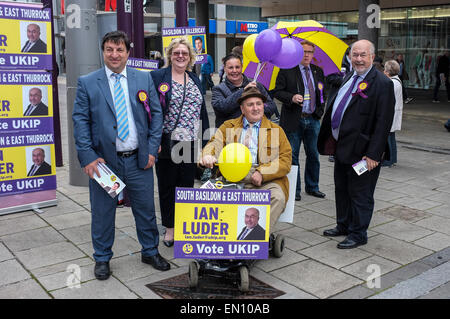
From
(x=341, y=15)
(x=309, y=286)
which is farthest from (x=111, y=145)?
(x=341, y=15)

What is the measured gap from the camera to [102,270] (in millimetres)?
3891

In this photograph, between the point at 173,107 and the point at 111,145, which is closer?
the point at 111,145

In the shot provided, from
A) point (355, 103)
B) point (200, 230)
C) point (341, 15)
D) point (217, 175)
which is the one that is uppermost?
point (341, 15)

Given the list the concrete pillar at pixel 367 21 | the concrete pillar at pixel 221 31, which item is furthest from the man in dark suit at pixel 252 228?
the concrete pillar at pixel 221 31

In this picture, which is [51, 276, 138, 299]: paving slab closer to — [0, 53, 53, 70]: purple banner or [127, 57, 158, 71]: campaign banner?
[127, 57, 158, 71]: campaign banner

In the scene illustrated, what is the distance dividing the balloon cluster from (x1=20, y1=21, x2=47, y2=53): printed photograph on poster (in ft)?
8.28

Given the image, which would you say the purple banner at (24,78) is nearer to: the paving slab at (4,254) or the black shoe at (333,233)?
the paving slab at (4,254)

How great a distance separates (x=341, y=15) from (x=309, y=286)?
68.8 ft

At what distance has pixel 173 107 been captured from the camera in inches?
173

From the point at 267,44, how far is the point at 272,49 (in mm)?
69

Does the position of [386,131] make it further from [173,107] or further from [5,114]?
[5,114]

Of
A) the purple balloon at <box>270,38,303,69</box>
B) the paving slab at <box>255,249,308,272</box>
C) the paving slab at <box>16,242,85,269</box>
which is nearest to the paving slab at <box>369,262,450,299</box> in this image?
the paving slab at <box>255,249,308,272</box>

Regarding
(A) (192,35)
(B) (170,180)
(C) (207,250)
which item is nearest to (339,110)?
(B) (170,180)

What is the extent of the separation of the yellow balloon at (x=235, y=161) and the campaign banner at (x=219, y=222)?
0.68 ft
